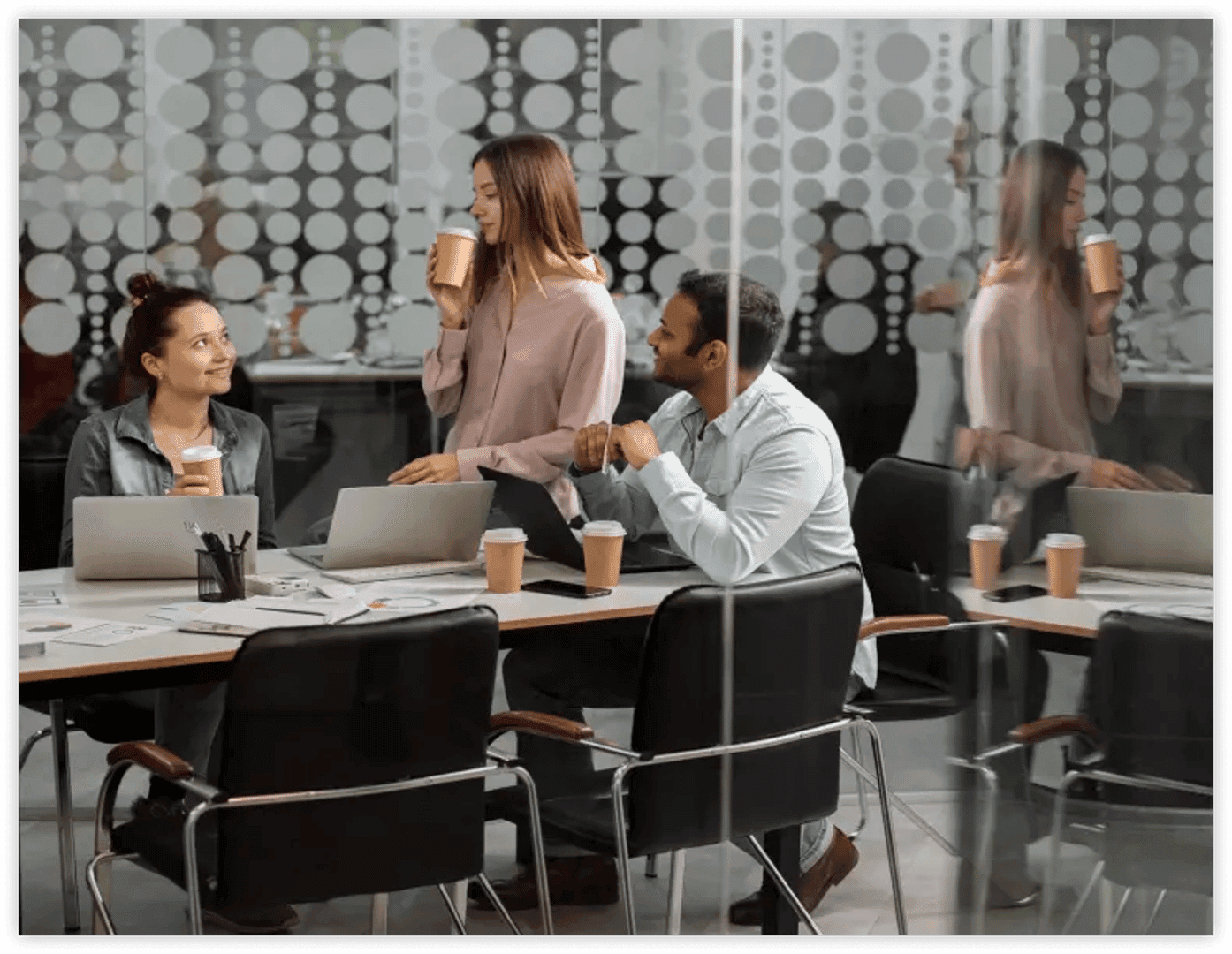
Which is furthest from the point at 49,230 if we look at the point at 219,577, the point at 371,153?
the point at 219,577

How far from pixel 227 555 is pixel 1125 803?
168 centimetres

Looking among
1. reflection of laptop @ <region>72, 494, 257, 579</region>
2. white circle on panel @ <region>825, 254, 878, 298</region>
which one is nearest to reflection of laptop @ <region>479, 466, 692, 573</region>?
reflection of laptop @ <region>72, 494, 257, 579</region>

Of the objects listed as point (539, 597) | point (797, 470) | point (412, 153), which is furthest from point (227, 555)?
point (797, 470)

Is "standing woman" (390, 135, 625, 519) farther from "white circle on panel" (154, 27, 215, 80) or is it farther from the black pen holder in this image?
"white circle on panel" (154, 27, 215, 80)

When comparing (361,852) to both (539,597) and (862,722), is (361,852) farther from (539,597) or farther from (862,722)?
(862,722)

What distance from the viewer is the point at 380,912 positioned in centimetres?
323

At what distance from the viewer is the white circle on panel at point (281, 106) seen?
324 centimetres

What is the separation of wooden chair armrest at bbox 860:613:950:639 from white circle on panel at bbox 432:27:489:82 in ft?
3.98

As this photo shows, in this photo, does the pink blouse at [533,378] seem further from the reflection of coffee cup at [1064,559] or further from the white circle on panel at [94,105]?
the reflection of coffee cup at [1064,559]

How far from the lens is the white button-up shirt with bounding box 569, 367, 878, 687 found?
333cm

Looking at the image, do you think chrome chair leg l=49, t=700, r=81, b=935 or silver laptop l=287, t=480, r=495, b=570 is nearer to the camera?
chrome chair leg l=49, t=700, r=81, b=935

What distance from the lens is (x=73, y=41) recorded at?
3.19 m

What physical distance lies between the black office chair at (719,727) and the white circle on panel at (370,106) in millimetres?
998

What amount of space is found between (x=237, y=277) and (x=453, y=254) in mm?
388
